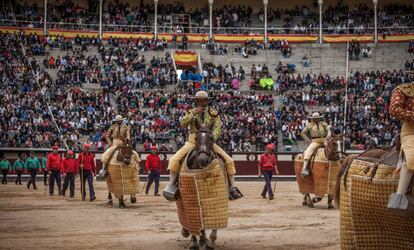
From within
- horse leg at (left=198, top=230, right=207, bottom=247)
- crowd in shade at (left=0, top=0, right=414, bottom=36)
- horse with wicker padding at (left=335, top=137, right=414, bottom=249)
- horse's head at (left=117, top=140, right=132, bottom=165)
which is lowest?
horse leg at (left=198, top=230, right=207, bottom=247)

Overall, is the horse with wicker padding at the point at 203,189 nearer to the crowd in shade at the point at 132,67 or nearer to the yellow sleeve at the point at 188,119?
the yellow sleeve at the point at 188,119

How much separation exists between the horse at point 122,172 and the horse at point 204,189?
728 cm

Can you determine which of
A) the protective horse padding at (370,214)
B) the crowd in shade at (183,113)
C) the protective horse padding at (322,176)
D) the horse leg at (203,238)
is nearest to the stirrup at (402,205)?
the protective horse padding at (370,214)

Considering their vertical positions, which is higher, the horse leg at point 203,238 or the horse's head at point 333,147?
the horse's head at point 333,147

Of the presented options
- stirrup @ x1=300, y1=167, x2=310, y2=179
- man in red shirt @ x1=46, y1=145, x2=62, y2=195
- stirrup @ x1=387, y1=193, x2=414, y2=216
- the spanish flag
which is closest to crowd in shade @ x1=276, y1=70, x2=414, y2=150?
the spanish flag

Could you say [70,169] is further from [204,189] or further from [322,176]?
[204,189]

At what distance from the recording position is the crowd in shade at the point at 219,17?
152 feet

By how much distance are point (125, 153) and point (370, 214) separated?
1016cm

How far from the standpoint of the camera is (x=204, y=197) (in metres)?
10.2

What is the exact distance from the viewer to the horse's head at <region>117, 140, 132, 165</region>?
690 inches

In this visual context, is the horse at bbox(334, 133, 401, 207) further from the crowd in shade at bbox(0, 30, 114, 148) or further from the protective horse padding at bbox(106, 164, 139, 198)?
the crowd in shade at bbox(0, 30, 114, 148)

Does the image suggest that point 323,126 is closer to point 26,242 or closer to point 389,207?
point 26,242

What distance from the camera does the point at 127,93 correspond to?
1497 inches

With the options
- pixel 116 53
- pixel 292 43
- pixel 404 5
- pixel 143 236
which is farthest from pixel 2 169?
pixel 404 5
